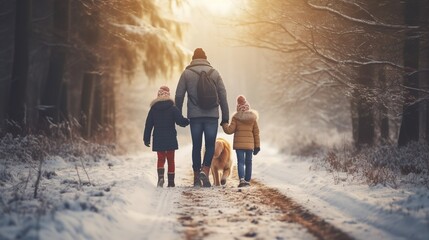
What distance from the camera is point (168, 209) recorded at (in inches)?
209

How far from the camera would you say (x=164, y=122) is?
24.2ft

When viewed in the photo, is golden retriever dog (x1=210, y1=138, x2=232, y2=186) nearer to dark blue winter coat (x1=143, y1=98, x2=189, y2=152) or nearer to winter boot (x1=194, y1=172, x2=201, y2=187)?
winter boot (x1=194, y1=172, x2=201, y2=187)

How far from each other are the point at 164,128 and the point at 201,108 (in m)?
0.81

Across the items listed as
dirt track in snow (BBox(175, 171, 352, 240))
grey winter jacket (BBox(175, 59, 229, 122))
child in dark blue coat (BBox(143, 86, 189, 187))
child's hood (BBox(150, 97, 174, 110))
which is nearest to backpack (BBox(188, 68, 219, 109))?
grey winter jacket (BBox(175, 59, 229, 122))

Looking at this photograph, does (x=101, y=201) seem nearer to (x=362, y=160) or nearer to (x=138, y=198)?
(x=138, y=198)

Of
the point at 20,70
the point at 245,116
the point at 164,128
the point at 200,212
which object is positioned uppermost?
the point at 20,70

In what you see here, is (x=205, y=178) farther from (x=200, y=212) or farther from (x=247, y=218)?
(x=247, y=218)

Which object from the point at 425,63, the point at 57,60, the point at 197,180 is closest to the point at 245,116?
the point at 197,180

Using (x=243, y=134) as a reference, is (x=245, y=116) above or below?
above

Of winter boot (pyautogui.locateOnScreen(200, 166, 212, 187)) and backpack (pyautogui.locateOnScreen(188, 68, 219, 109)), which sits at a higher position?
backpack (pyautogui.locateOnScreen(188, 68, 219, 109))

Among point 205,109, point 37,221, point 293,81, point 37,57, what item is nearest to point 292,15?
point 205,109

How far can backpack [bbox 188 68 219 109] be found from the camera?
7.23m

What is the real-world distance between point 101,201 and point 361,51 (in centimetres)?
686

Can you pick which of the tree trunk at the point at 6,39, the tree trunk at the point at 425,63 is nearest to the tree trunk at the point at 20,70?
the tree trunk at the point at 6,39
